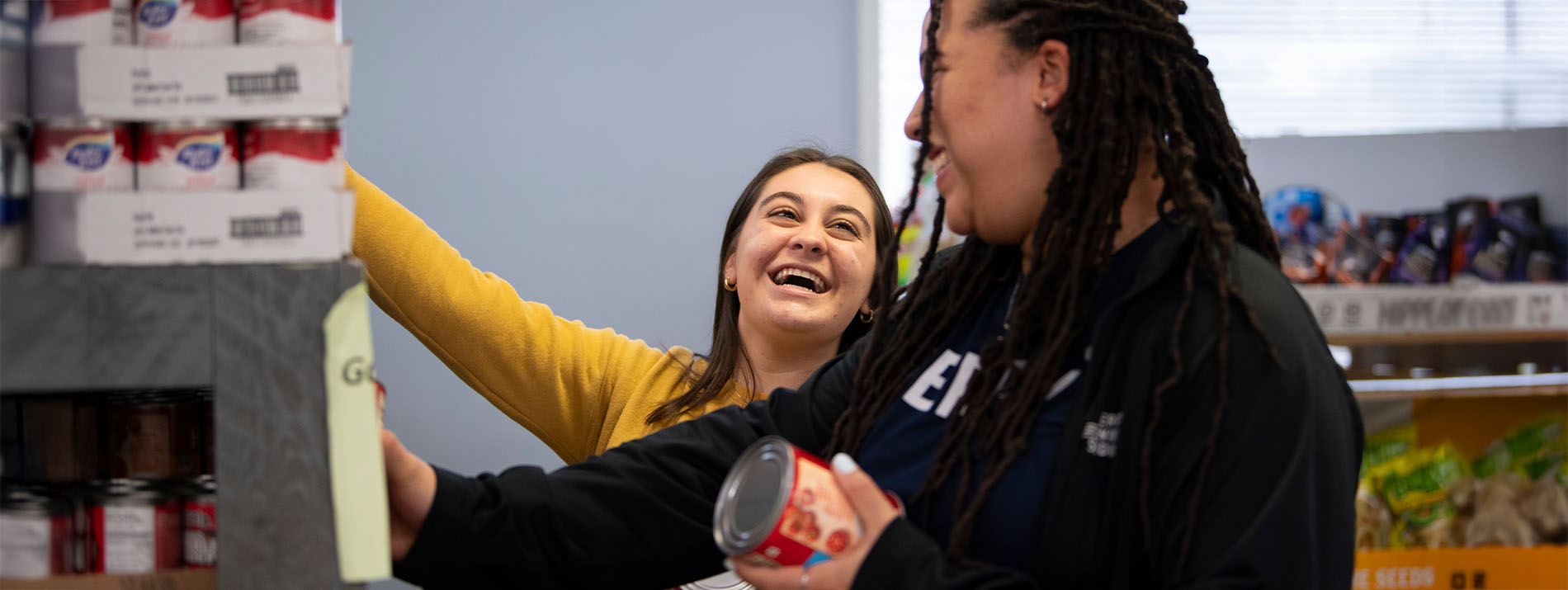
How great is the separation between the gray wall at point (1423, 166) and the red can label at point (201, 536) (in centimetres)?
228

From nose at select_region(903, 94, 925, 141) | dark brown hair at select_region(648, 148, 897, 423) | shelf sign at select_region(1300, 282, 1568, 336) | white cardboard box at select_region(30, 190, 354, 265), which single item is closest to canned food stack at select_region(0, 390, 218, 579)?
white cardboard box at select_region(30, 190, 354, 265)

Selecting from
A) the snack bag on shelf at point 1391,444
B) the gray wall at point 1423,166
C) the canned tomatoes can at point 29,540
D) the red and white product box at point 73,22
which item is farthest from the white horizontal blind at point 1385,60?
the canned tomatoes can at point 29,540

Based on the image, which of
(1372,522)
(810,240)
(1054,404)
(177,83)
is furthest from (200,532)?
(1372,522)

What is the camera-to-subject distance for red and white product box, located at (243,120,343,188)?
879mm

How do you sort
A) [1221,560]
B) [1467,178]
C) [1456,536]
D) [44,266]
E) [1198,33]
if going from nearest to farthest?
[44,266], [1221,560], [1456,536], [1467,178], [1198,33]

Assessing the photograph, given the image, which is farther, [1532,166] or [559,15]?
[559,15]

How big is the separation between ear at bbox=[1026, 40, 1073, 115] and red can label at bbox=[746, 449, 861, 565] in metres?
0.43

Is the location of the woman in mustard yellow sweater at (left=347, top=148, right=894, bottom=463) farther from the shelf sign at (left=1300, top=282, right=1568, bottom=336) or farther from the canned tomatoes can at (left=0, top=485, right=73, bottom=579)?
the shelf sign at (left=1300, top=282, right=1568, bottom=336)

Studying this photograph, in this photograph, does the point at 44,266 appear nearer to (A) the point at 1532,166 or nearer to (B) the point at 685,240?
(B) the point at 685,240

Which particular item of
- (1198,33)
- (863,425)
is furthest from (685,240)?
(863,425)

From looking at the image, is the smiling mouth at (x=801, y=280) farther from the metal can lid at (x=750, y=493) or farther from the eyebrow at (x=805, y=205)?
the metal can lid at (x=750, y=493)

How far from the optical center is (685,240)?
3.10 meters

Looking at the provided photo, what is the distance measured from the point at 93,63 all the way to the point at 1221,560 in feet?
3.23

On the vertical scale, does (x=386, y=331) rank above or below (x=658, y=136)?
below
